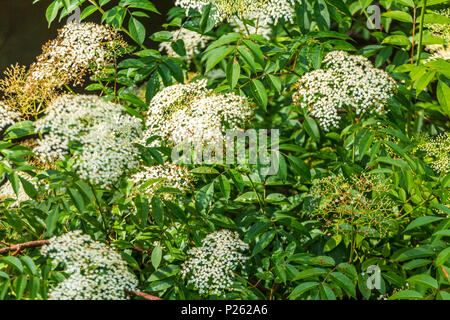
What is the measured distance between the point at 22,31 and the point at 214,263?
3.40 metres

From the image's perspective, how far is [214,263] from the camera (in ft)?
7.61

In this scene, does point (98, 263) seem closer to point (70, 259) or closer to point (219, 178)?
point (70, 259)

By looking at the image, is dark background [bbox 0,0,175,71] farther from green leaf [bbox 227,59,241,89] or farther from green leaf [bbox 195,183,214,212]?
green leaf [bbox 195,183,214,212]

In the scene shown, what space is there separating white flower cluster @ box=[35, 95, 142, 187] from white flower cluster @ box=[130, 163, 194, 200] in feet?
0.50

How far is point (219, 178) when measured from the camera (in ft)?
8.18

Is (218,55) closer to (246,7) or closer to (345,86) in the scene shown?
(246,7)

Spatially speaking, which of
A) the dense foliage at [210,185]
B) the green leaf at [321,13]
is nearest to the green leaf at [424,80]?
the dense foliage at [210,185]

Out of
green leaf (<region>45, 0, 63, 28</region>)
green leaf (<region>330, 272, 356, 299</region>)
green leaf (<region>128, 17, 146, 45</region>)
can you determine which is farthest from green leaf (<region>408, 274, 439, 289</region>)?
green leaf (<region>45, 0, 63, 28</region>)

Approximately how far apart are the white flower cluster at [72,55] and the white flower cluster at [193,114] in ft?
1.56

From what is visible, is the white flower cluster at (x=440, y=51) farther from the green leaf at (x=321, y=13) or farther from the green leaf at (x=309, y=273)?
the green leaf at (x=309, y=273)

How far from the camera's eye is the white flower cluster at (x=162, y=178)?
238 centimetres

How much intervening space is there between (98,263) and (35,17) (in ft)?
10.9

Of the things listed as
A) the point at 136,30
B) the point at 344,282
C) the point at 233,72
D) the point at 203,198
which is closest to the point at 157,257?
the point at 203,198
